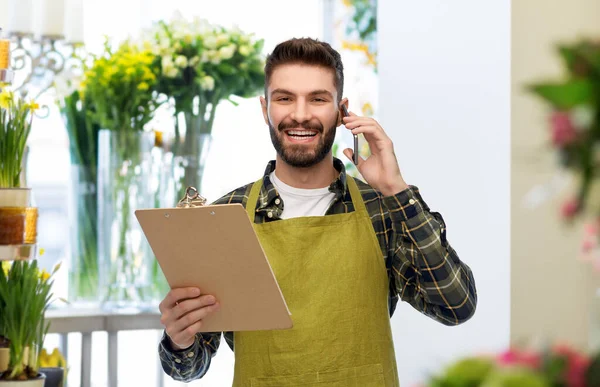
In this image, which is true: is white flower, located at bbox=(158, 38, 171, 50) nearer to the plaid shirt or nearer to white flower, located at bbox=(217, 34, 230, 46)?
white flower, located at bbox=(217, 34, 230, 46)

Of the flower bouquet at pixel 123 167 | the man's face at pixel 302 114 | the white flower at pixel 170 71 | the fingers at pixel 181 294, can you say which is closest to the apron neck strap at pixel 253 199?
the man's face at pixel 302 114

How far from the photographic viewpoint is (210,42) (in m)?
3.35

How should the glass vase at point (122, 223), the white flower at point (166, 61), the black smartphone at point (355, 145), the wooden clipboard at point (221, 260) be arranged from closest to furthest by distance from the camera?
the wooden clipboard at point (221, 260), the black smartphone at point (355, 145), the glass vase at point (122, 223), the white flower at point (166, 61)

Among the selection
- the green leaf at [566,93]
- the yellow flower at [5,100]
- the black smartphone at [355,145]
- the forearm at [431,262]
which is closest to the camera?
the green leaf at [566,93]

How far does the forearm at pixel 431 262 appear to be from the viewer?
1734mm

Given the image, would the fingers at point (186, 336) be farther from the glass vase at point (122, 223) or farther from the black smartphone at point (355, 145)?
the glass vase at point (122, 223)

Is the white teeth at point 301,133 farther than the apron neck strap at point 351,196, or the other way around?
the apron neck strap at point 351,196

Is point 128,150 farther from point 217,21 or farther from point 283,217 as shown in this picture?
point 283,217

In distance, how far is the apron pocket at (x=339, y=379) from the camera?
1.78 metres

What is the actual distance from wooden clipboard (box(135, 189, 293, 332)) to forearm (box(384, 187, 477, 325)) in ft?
1.15

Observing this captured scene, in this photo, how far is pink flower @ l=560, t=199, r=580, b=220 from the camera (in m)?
0.39

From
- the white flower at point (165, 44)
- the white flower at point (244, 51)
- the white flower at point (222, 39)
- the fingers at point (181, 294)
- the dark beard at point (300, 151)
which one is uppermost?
the white flower at point (222, 39)

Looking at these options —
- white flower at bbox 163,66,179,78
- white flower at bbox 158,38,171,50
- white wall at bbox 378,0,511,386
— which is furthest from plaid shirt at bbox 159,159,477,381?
white flower at bbox 158,38,171,50

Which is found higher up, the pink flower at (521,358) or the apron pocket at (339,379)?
the pink flower at (521,358)
